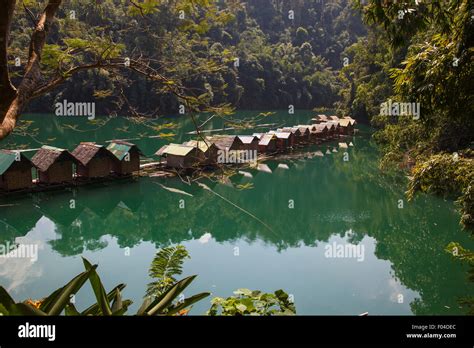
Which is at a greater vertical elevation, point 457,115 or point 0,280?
point 457,115

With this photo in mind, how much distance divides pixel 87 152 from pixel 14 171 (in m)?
2.08

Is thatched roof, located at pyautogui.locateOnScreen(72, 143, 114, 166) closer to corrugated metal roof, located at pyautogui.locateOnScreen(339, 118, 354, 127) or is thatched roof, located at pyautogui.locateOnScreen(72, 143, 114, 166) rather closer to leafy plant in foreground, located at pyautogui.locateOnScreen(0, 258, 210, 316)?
leafy plant in foreground, located at pyautogui.locateOnScreen(0, 258, 210, 316)

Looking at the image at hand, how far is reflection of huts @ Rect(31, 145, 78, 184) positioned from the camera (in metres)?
11.9

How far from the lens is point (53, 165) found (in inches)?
472

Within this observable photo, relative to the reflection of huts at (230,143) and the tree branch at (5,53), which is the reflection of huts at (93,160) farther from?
the tree branch at (5,53)

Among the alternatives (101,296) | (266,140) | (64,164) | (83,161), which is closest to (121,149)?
(83,161)

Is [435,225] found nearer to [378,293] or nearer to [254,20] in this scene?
[378,293]

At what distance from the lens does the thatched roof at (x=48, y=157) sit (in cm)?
1184

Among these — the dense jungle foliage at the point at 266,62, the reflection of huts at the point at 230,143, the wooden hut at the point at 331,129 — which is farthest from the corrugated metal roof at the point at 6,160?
the wooden hut at the point at 331,129

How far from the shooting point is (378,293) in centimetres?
692

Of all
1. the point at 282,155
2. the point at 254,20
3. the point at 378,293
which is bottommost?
the point at 378,293

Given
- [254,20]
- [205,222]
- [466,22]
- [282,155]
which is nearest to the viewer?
[466,22]
